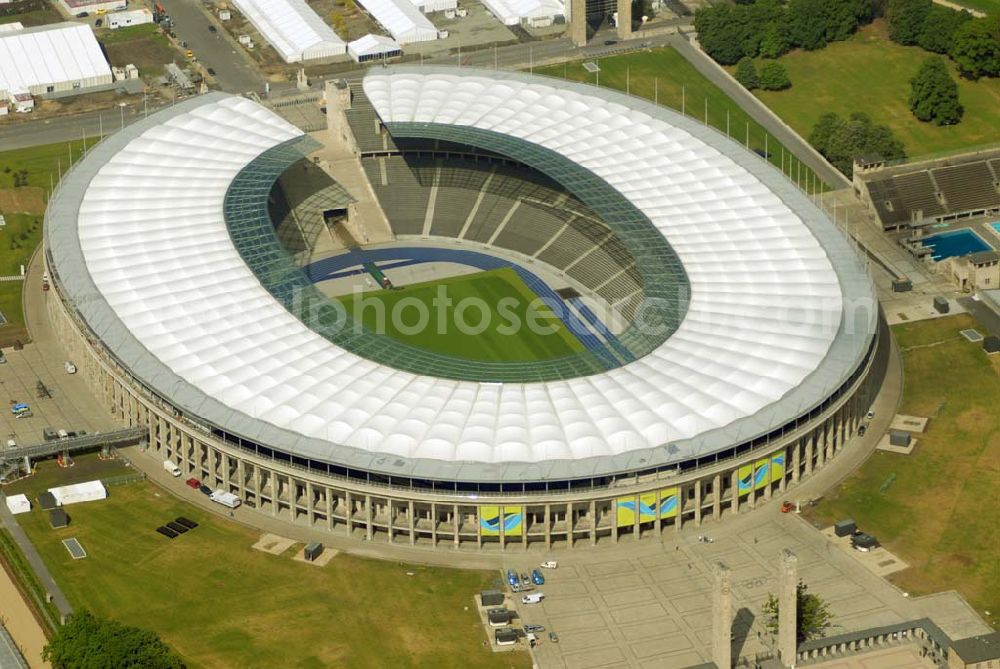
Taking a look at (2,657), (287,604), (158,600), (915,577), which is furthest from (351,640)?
(915,577)

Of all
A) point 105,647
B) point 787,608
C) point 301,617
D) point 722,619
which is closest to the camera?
point 722,619

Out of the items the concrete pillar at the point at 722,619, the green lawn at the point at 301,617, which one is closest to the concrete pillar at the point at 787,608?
the concrete pillar at the point at 722,619

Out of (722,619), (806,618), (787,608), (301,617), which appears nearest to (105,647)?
(301,617)

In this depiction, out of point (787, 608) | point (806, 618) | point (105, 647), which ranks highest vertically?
point (787, 608)

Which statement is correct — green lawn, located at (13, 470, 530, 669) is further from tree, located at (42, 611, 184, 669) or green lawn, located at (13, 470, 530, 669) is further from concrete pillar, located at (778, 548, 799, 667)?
concrete pillar, located at (778, 548, 799, 667)

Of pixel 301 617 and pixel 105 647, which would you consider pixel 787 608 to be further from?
pixel 105 647

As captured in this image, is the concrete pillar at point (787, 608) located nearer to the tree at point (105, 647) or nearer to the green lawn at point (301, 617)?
the green lawn at point (301, 617)
